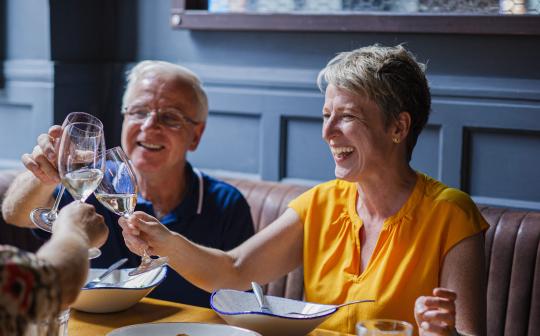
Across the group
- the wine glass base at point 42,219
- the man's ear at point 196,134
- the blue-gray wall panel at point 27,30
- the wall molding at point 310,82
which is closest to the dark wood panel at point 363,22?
the wall molding at point 310,82

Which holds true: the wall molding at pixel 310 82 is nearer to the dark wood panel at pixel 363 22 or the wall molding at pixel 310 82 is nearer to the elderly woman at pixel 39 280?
the dark wood panel at pixel 363 22

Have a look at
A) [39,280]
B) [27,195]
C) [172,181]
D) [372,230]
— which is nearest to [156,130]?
[172,181]

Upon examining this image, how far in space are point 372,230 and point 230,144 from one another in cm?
130

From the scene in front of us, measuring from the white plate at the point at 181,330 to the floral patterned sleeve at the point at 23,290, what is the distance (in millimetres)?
572

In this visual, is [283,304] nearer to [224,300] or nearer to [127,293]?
[224,300]

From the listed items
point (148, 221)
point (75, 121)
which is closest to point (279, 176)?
point (148, 221)

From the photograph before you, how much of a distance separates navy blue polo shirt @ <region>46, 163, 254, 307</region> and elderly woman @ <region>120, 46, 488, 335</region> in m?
0.33

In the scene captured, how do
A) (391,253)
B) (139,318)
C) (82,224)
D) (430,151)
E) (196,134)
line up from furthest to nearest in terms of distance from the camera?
(430,151), (196,134), (391,253), (139,318), (82,224)

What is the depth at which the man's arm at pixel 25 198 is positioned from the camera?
2.21 metres

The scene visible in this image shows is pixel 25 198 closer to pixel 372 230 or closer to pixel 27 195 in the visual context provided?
pixel 27 195

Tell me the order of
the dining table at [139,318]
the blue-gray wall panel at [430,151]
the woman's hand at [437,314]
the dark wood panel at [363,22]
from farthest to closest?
the blue-gray wall panel at [430,151]
the dark wood panel at [363,22]
the dining table at [139,318]
the woman's hand at [437,314]

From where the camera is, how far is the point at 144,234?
1.89 m

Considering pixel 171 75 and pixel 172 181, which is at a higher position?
pixel 171 75

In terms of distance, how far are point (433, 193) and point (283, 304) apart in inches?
20.9
